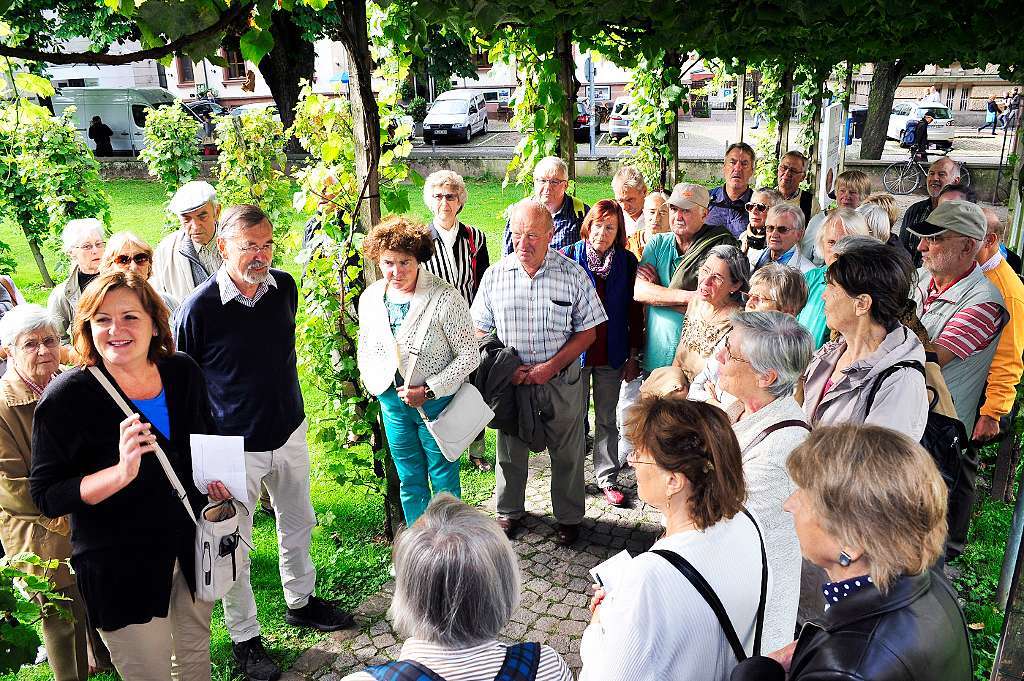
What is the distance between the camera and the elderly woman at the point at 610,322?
17.7 feet

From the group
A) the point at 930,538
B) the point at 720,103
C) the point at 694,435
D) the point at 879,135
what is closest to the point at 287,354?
the point at 694,435

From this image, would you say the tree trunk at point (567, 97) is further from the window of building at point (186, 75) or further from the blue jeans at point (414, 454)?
the window of building at point (186, 75)

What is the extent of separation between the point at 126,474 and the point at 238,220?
4.97 ft

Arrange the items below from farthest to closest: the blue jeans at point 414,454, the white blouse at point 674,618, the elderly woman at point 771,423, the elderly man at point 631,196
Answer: the elderly man at point 631,196 < the blue jeans at point 414,454 < the elderly woman at point 771,423 < the white blouse at point 674,618

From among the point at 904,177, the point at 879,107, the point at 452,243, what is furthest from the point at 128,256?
the point at 879,107

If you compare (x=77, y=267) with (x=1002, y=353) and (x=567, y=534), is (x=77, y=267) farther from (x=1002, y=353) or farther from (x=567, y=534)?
(x=1002, y=353)

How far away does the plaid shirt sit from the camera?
15.7 feet

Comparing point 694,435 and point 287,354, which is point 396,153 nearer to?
point 287,354

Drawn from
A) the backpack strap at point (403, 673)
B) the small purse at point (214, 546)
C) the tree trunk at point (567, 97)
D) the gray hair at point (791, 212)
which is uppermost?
the tree trunk at point (567, 97)

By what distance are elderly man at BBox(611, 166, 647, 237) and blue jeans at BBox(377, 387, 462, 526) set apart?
2.81m

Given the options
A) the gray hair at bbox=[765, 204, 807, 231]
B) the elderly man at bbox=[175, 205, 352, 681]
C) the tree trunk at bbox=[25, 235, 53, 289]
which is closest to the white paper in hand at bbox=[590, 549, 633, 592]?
the elderly man at bbox=[175, 205, 352, 681]

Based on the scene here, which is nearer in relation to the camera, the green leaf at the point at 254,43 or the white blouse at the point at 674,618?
the white blouse at the point at 674,618

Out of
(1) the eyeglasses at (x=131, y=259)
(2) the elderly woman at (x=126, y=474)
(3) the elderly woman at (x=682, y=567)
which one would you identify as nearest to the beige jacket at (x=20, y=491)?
(2) the elderly woman at (x=126, y=474)

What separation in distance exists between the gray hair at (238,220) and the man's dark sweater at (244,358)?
24 centimetres
